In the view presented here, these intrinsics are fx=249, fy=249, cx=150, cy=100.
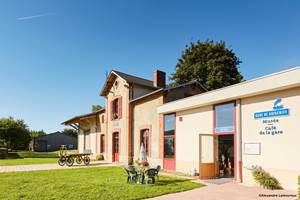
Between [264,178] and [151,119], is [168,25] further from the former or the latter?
[264,178]

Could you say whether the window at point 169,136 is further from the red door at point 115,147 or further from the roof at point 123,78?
the red door at point 115,147

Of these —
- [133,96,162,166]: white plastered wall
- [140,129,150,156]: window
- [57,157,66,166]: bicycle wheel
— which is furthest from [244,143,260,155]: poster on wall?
[57,157,66,166]: bicycle wheel

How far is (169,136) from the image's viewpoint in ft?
44.4

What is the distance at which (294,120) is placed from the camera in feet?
25.3

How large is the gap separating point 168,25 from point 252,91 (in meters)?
6.51

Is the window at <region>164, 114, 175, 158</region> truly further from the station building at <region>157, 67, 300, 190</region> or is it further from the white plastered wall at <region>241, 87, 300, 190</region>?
the white plastered wall at <region>241, 87, 300, 190</region>

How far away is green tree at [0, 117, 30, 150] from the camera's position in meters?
30.2

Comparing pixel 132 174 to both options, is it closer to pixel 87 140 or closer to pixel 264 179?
pixel 264 179

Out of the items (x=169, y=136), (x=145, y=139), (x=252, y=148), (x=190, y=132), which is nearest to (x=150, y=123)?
(x=145, y=139)

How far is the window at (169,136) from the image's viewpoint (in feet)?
43.6

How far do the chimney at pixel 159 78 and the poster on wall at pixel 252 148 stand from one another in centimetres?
1036

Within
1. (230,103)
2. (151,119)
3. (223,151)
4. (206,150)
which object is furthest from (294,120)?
(151,119)

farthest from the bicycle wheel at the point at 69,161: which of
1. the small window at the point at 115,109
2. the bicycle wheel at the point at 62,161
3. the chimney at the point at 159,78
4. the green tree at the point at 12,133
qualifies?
the green tree at the point at 12,133

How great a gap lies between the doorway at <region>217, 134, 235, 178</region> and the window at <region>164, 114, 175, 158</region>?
2.42 meters
